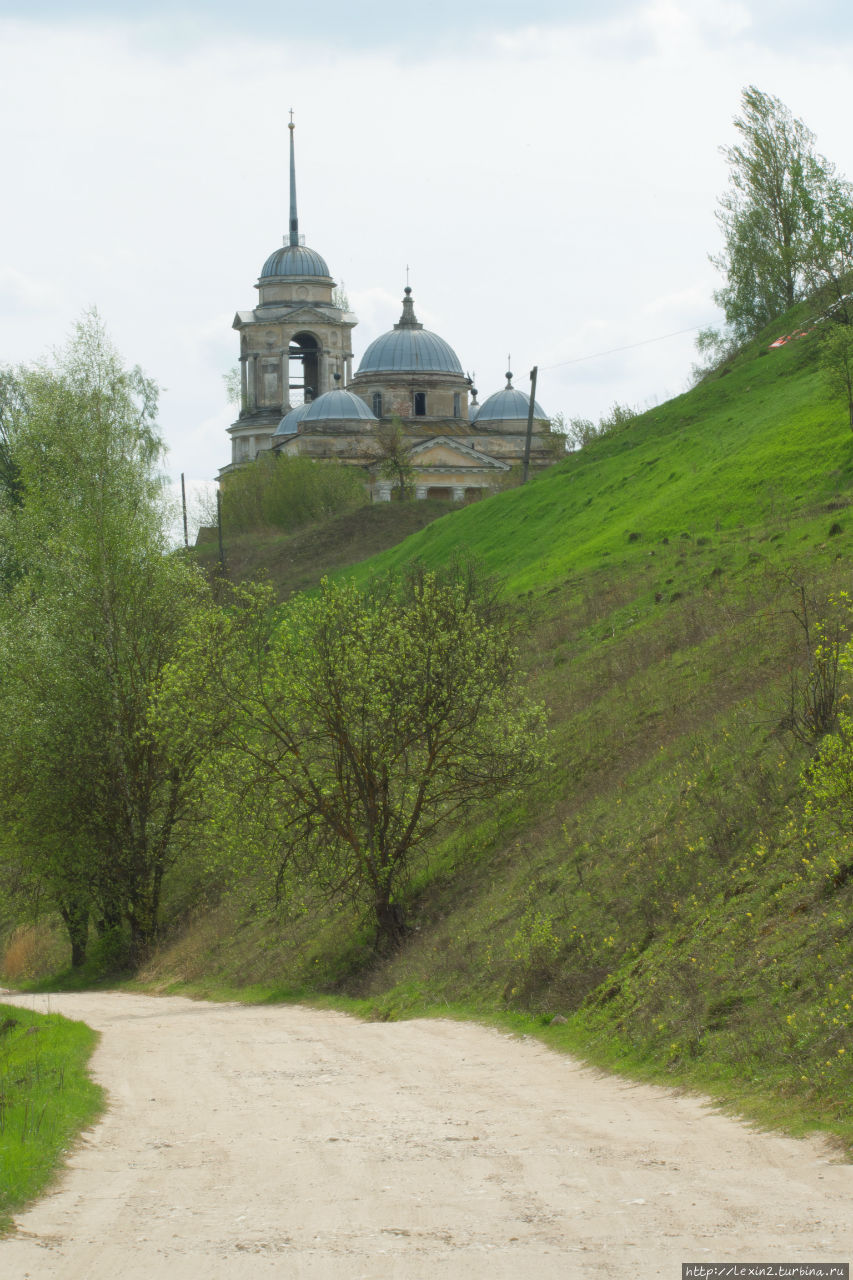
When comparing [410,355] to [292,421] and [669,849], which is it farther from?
[669,849]

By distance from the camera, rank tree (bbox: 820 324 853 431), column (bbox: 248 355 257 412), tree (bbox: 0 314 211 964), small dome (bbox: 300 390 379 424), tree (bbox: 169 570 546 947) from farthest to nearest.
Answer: column (bbox: 248 355 257 412) < small dome (bbox: 300 390 379 424) < tree (bbox: 820 324 853 431) < tree (bbox: 0 314 211 964) < tree (bbox: 169 570 546 947)

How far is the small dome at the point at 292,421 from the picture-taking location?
8450 cm

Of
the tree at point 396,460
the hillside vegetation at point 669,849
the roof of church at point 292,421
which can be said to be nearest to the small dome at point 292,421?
the roof of church at point 292,421

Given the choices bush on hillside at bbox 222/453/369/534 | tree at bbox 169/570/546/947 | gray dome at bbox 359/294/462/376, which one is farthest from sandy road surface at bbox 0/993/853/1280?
gray dome at bbox 359/294/462/376

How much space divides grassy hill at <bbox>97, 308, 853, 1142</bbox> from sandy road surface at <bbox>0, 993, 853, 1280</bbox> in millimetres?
944

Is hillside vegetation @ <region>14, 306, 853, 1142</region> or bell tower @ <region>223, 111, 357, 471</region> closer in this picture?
hillside vegetation @ <region>14, 306, 853, 1142</region>

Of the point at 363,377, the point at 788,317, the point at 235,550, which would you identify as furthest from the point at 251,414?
the point at 788,317

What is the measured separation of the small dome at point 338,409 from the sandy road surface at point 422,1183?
235 feet

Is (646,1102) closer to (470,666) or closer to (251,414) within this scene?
(470,666)

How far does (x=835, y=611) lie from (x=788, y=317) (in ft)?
115

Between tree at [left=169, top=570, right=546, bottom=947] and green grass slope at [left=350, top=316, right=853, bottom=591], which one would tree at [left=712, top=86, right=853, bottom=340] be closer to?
green grass slope at [left=350, top=316, right=853, bottom=591]

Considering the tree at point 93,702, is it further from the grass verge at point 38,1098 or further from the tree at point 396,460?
the tree at point 396,460

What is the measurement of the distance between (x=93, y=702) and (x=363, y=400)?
65030mm

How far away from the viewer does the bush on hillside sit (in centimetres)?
7250
